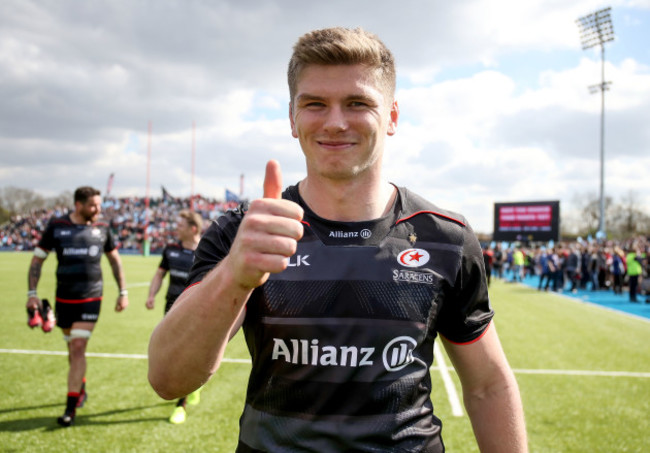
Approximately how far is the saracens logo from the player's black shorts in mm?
5486

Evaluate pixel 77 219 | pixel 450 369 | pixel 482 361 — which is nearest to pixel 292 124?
pixel 482 361

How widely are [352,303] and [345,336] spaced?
0.39 ft

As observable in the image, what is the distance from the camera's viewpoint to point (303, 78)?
5.78ft

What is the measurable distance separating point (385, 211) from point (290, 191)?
16.0 inches

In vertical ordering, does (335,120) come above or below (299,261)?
above

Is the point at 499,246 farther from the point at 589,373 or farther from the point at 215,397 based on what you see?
the point at 215,397

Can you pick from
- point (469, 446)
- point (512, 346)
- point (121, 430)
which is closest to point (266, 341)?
point (469, 446)

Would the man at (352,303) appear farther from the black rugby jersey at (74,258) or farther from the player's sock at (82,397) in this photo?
the black rugby jersey at (74,258)

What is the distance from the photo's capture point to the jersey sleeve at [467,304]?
1876 mm

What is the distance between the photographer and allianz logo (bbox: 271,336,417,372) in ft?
5.46

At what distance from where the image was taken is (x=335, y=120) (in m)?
1.67

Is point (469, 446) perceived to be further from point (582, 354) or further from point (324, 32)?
point (582, 354)

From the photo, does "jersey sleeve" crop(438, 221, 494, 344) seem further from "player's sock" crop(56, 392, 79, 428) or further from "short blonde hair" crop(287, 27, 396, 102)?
"player's sock" crop(56, 392, 79, 428)

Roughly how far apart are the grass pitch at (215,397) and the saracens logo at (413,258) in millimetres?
3759
